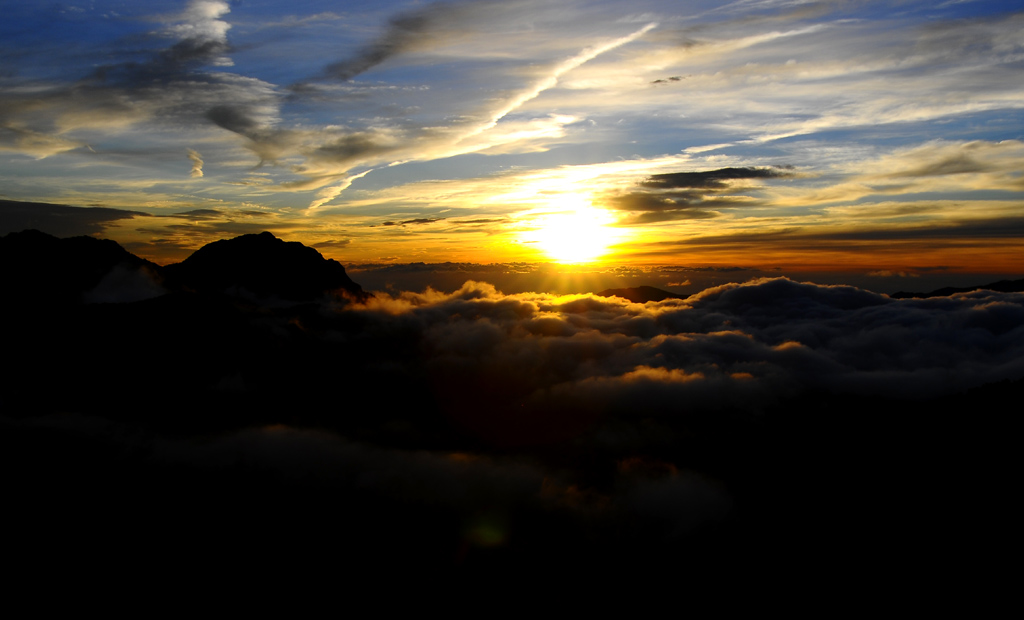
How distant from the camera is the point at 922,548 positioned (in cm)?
19112

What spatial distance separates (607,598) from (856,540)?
92.7 m

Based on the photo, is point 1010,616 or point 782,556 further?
A: point 782,556

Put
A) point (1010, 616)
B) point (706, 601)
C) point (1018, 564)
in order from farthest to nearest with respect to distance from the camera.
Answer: point (706, 601)
point (1018, 564)
point (1010, 616)

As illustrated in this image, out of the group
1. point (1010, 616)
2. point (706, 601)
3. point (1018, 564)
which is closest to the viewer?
point (1010, 616)

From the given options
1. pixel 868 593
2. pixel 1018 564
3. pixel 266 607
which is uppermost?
pixel 1018 564

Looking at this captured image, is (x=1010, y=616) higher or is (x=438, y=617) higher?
(x=1010, y=616)

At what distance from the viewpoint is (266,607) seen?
19962cm

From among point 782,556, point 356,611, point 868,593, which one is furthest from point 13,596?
point 868,593

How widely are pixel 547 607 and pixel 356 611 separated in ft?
223

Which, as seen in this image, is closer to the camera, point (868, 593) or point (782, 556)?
point (868, 593)

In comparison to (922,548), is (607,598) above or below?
below

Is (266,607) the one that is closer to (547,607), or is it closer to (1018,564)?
(547,607)

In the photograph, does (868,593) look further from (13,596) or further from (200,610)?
(13,596)

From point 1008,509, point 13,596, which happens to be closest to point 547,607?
point 1008,509
